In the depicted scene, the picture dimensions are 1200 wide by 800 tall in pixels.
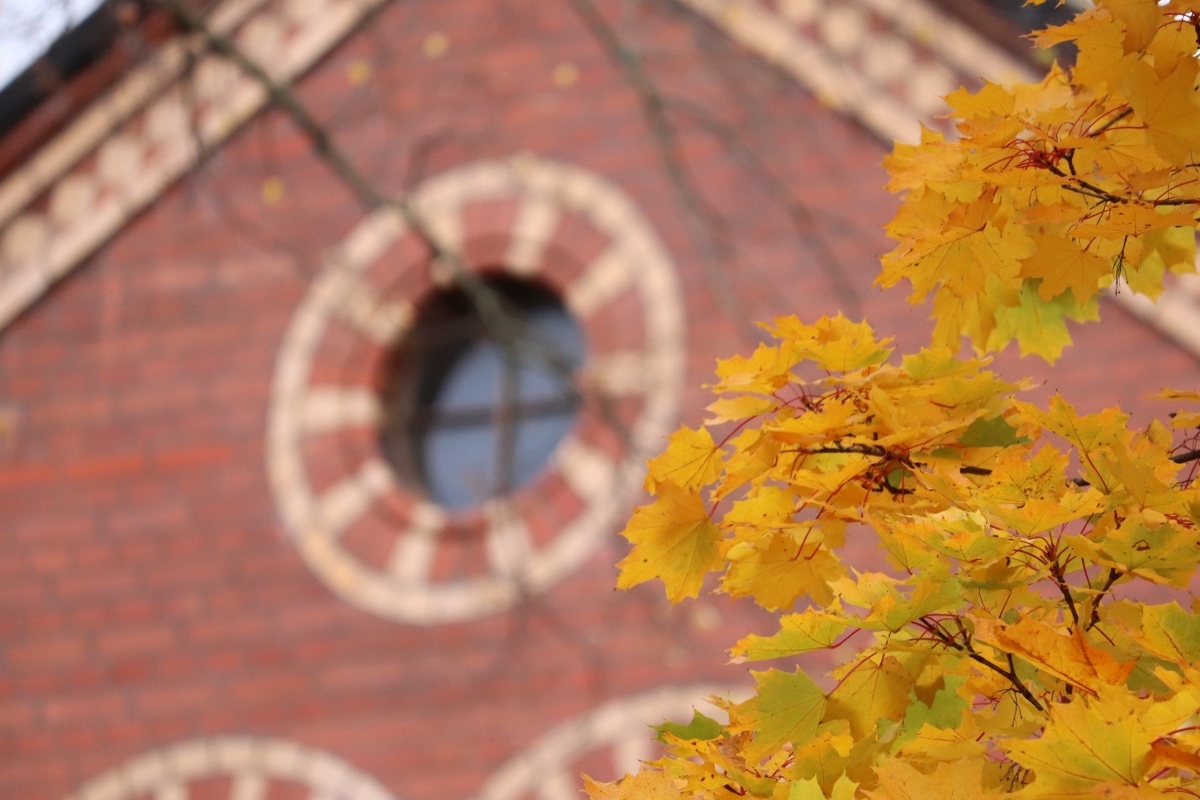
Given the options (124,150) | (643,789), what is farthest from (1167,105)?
(124,150)

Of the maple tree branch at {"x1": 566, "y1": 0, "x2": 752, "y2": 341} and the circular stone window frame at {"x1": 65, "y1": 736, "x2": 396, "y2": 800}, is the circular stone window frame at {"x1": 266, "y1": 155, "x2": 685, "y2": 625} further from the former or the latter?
the circular stone window frame at {"x1": 65, "y1": 736, "x2": 396, "y2": 800}

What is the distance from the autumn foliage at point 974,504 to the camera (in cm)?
154

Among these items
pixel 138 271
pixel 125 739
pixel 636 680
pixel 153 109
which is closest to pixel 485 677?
pixel 636 680

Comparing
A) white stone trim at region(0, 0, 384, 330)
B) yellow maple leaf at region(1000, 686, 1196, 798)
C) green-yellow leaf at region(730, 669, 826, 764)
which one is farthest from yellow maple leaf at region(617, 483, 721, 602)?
white stone trim at region(0, 0, 384, 330)

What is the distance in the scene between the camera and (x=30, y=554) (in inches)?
253

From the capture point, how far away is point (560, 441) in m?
6.18

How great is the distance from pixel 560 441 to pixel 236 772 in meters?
1.82

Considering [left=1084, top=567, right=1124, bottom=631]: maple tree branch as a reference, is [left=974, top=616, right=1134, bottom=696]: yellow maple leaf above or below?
below

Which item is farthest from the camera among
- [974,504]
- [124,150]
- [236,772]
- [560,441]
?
[124,150]

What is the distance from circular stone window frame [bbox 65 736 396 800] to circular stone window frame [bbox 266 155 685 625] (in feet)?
2.05

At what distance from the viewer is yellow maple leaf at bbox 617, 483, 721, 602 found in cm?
185

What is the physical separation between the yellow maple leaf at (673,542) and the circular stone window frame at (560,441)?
3.56 m

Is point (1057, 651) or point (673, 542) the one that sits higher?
point (673, 542)

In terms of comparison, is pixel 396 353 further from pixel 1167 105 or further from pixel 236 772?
pixel 1167 105
